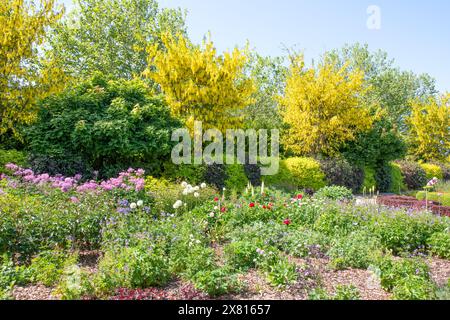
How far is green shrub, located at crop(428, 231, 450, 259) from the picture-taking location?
5.69m

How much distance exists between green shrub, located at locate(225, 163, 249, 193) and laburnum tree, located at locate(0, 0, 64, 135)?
215 inches

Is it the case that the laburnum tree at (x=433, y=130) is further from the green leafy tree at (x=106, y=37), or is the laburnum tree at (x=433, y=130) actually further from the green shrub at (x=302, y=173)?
the green leafy tree at (x=106, y=37)

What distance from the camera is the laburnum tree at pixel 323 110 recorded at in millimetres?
14398

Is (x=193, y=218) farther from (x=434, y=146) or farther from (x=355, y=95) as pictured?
(x=434, y=146)

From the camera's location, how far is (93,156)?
32.5ft

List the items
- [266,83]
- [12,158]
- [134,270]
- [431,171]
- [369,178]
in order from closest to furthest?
1. [134,270]
2. [12,158]
3. [369,178]
4. [431,171]
5. [266,83]

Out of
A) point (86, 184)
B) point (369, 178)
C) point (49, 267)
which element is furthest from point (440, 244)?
point (369, 178)

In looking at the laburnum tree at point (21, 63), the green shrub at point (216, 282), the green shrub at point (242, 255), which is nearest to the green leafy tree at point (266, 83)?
the laburnum tree at point (21, 63)

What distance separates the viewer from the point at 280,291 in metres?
4.12

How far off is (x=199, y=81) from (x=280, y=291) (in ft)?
29.9

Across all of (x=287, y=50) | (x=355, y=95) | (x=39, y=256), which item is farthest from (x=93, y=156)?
(x=355, y=95)

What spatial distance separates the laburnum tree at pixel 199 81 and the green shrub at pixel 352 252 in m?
7.12

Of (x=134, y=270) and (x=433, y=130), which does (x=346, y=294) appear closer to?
(x=134, y=270)
